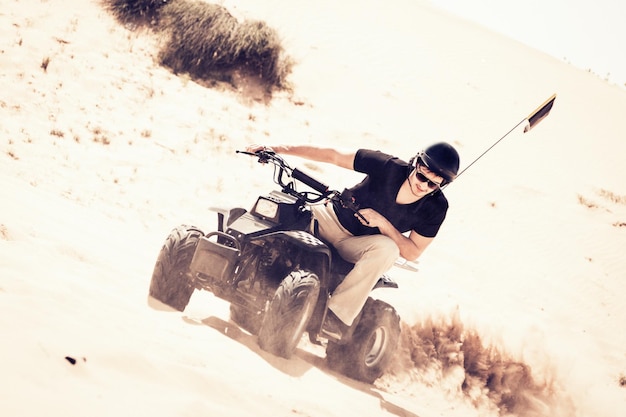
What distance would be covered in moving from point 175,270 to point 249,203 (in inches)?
219

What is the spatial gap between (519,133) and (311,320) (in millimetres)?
15572

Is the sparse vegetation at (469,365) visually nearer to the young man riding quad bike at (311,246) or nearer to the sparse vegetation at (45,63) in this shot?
the young man riding quad bike at (311,246)

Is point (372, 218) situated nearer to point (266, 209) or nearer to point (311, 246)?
point (311, 246)

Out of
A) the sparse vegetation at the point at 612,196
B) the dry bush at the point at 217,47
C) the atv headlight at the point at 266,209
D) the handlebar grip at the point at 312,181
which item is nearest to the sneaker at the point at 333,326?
the atv headlight at the point at 266,209

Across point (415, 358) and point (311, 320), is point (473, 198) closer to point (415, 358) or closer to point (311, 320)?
point (415, 358)

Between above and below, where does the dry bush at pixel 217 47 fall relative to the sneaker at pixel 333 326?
above

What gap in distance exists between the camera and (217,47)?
14242 mm

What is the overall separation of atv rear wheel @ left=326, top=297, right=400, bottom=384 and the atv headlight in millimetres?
1221

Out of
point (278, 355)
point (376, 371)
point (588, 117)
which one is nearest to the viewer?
point (278, 355)

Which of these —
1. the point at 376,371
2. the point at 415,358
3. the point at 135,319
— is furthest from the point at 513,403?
the point at 135,319

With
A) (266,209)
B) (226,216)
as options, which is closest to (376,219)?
(266,209)

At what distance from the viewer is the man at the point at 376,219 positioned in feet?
14.6

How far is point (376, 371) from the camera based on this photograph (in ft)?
17.5

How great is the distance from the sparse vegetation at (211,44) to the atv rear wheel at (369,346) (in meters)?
9.61
